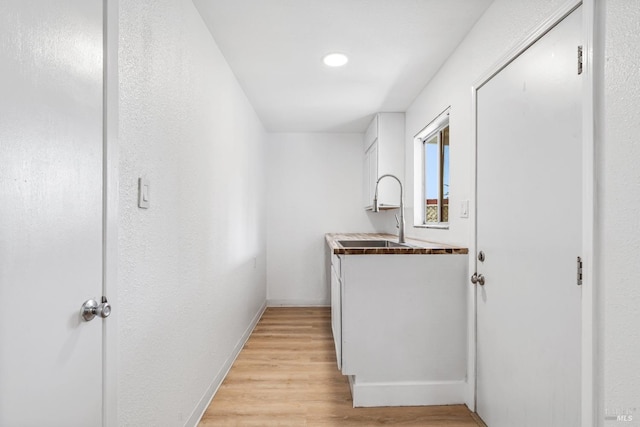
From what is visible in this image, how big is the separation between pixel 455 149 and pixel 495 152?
0.51 metres

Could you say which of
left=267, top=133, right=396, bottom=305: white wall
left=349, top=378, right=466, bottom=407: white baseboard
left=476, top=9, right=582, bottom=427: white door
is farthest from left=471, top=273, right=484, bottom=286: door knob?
left=267, top=133, right=396, bottom=305: white wall

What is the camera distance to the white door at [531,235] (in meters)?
1.16

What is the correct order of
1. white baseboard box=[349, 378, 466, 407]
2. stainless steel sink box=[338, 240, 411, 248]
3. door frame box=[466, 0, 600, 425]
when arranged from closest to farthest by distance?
1. door frame box=[466, 0, 600, 425]
2. white baseboard box=[349, 378, 466, 407]
3. stainless steel sink box=[338, 240, 411, 248]

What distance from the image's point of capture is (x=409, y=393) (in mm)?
1938

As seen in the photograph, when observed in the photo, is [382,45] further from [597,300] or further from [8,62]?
[8,62]

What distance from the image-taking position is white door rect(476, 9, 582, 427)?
1.16 metres

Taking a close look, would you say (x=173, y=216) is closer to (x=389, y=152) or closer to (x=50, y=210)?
(x=50, y=210)

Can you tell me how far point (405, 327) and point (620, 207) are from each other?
129 centimetres

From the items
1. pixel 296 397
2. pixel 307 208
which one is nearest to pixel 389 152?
pixel 307 208

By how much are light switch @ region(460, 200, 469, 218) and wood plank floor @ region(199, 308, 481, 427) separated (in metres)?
1.16

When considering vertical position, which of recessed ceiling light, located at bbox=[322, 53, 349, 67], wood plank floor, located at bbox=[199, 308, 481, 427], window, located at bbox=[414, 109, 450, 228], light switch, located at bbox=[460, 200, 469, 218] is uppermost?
recessed ceiling light, located at bbox=[322, 53, 349, 67]

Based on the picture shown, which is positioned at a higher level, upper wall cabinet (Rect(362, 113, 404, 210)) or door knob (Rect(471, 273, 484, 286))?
upper wall cabinet (Rect(362, 113, 404, 210))

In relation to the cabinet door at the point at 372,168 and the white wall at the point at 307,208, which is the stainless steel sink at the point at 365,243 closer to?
the cabinet door at the point at 372,168

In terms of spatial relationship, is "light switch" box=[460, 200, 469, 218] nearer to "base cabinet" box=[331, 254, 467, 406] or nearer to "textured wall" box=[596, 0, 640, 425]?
"base cabinet" box=[331, 254, 467, 406]
